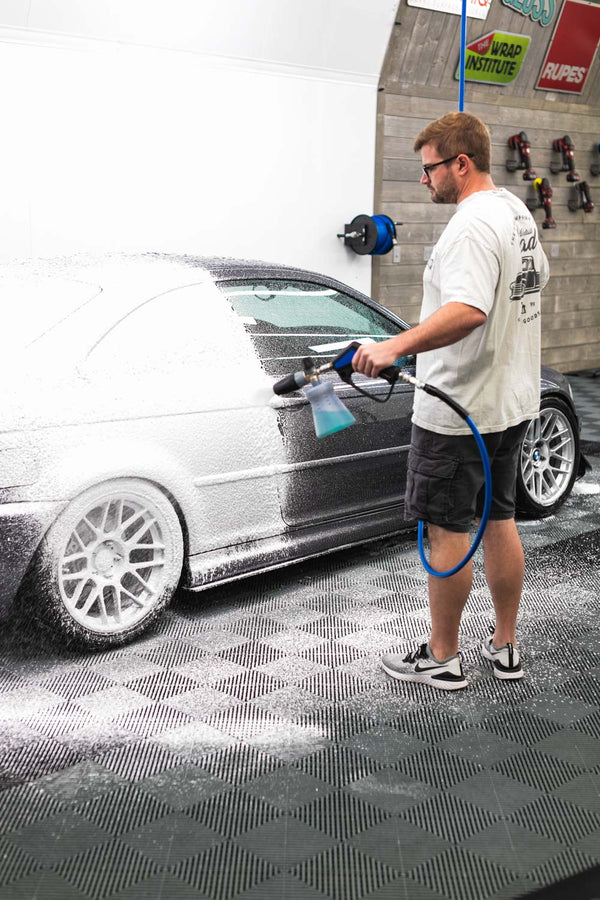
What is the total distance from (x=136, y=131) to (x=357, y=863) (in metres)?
5.93

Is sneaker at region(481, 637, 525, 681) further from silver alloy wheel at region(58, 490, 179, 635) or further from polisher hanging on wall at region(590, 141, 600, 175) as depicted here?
polisher hanging on wall at region(590, 141, 600, 175)

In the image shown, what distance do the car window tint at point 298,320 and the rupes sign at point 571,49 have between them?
702cm

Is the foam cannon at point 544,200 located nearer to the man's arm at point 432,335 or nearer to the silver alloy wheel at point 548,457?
the silver alloy wheel at point 548,457

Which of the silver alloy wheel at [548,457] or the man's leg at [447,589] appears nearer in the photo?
the man's leg at [447,589]

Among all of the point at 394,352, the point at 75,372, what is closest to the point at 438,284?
the point at 394,352

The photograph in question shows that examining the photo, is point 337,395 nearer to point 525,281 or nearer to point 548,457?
point 525,281

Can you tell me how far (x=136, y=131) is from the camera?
714cm

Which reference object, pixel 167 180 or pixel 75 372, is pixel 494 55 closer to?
pixel 167 180

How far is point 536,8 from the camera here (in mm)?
9781

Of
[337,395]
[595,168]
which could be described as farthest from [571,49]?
[337,395]

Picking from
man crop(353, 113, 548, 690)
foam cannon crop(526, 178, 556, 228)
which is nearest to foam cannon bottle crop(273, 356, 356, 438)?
man crop(353, 113, 548, 690)

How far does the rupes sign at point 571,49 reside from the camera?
10250mm

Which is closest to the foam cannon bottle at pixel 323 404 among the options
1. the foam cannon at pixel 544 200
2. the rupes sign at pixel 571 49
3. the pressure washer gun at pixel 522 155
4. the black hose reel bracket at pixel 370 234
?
the black hose reel bracket at pixel 370 234

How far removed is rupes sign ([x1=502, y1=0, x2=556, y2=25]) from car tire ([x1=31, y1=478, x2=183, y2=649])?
7660mm
